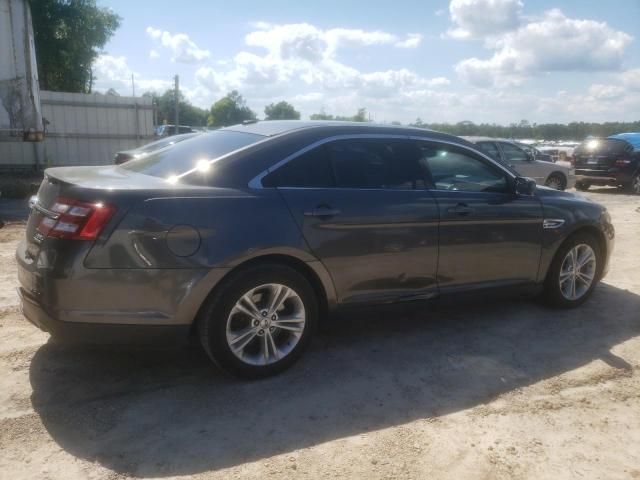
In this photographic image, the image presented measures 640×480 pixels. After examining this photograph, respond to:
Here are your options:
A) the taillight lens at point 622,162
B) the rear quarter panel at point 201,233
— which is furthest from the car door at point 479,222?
the taillight lens at point 622,162

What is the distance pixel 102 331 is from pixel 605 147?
53.0ft

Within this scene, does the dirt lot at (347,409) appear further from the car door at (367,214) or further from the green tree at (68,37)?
the green tree at (68,37)

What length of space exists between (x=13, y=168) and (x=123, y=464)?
1434 centimetres

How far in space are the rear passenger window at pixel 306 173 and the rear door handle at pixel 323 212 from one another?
0.57 feet

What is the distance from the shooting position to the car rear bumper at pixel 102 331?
3.05m

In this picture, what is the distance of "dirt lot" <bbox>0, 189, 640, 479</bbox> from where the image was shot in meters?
2.74

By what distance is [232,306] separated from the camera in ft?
10.8

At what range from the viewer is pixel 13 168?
1471cm

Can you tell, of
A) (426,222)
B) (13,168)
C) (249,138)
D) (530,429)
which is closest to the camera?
(530,429)

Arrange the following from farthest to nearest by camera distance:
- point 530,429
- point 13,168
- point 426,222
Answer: point 13,168, point 426,222, point 530,429

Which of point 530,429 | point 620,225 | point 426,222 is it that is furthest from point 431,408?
point 620,225

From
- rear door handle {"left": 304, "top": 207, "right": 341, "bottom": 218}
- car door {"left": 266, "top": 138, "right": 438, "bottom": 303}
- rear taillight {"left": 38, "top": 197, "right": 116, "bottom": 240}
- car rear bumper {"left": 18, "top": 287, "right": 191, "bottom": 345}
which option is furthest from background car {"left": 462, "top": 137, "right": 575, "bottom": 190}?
rear taillight {"left": 38, "top": 197, "right": 116, "bottom": 240}

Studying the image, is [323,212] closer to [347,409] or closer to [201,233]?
[201,233]

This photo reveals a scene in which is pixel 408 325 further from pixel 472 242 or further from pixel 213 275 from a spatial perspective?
pixel 213 275
